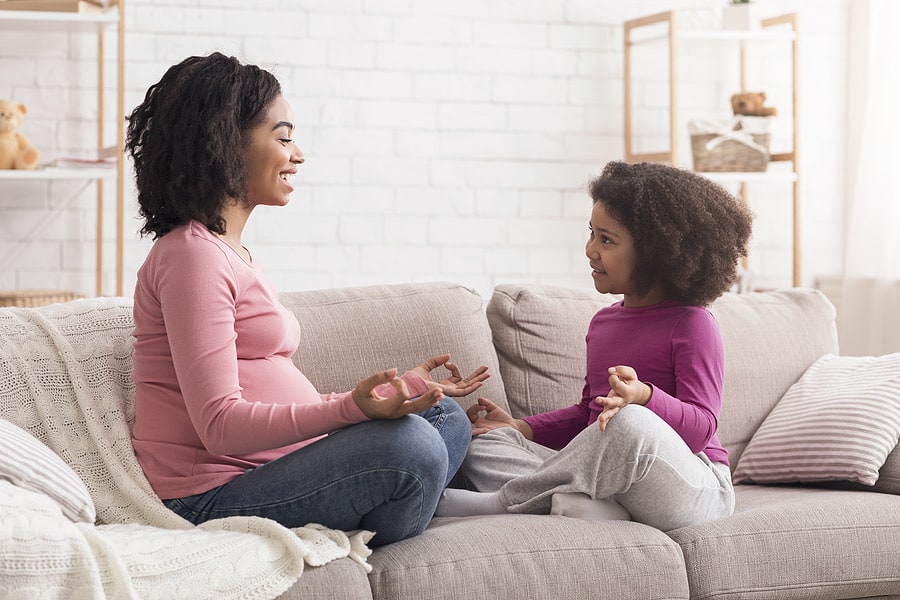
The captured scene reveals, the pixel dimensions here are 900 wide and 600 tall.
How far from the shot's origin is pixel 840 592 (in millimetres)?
1916

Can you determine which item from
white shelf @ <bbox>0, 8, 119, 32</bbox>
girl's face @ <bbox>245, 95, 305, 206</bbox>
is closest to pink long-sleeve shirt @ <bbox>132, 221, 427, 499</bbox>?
girl's face @ <bbox>245, 95, 305, 206</bbox>

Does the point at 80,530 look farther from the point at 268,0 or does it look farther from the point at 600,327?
the point at 268,0

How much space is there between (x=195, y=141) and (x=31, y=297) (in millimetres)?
1513

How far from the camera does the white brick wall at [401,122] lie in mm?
3447

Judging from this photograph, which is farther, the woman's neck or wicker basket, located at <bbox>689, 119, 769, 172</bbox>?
wicker basket, located at <bbox>689, 119, 769, 172</bbox>

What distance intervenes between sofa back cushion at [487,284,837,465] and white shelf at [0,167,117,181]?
133 centimetres

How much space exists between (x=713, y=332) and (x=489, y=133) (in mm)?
1839

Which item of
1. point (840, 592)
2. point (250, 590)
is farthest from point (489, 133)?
point (250, 590)

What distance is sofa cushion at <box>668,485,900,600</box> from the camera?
1.84 meters

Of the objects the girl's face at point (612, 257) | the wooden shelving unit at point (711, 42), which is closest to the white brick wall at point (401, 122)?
the wooden shelving unit at point (711, 42)

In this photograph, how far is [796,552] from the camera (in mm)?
1892

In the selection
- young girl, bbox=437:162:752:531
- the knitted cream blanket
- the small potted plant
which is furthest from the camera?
the small potted plant

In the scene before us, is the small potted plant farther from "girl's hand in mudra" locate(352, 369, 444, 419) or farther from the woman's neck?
"girl's hand in mudra" locate(352, 369, 444, 419)

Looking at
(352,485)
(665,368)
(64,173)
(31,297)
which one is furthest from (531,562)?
(64,173)
